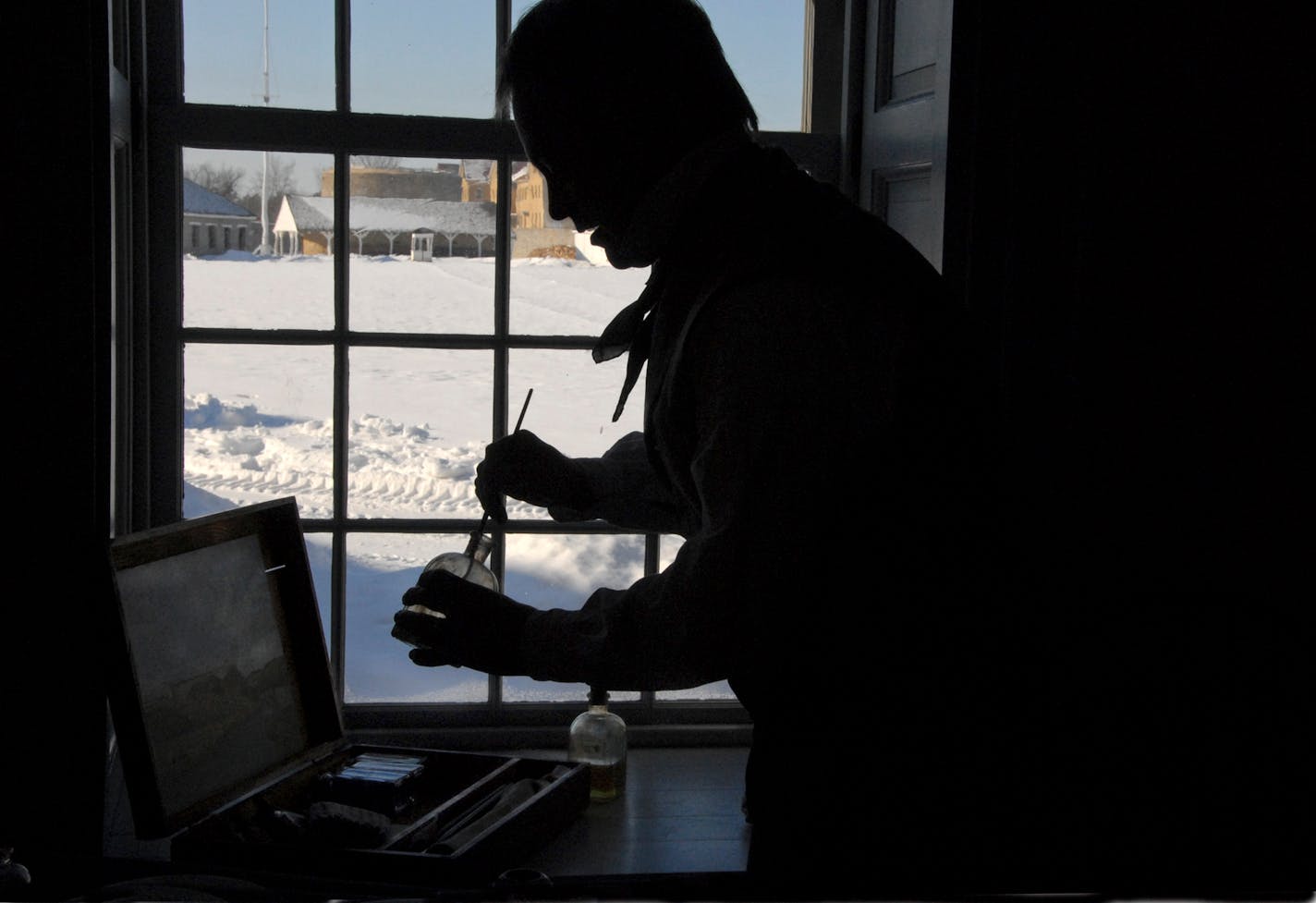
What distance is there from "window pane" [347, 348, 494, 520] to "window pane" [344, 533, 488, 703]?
5 centimetres

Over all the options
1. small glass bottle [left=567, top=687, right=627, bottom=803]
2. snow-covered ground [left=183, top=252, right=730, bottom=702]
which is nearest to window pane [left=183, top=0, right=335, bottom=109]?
snow-covered ground [left=183, top=252, right=730, bottom=702]

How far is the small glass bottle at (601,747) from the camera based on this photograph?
191cm

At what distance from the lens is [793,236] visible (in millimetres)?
1236

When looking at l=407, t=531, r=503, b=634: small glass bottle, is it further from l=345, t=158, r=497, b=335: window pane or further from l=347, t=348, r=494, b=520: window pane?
l=345, t=158, r=497, b=335: window pane

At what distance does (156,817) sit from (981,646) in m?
0.95

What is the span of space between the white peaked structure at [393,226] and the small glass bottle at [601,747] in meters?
0.74

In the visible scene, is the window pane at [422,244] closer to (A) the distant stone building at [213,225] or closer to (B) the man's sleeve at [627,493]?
(A) the distant stone building at [213,225]

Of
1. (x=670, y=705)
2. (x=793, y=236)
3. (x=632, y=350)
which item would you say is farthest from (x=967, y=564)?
(x=670, y=705)

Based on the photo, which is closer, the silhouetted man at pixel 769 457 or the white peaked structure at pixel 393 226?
the silhouetted man at pixel 769 457

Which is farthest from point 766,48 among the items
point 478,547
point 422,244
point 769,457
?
point 769,457

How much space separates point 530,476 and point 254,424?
20.8 inches

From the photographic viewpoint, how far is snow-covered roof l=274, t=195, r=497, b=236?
2.06 m

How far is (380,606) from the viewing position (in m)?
2.12

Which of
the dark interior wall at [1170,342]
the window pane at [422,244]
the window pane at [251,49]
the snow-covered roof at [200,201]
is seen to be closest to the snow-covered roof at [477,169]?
the window pane at [422,244]
